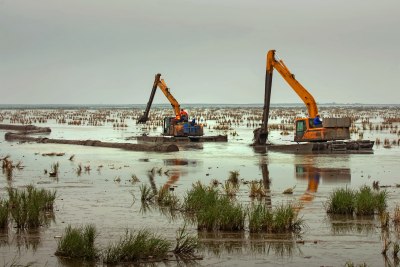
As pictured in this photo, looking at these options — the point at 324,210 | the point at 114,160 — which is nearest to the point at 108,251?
the point at 324,210

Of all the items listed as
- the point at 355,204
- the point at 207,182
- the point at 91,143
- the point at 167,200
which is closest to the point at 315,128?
the point at 91,143

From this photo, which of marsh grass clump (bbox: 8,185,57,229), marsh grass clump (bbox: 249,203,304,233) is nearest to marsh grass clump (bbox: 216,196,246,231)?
marsh grass clump (bbox: 249,203,304,233)

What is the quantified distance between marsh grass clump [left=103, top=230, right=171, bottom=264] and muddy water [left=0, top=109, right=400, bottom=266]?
1.83ft

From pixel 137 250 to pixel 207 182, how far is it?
1089 centimetres

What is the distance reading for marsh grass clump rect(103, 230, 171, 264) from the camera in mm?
10031

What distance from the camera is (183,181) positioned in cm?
2139

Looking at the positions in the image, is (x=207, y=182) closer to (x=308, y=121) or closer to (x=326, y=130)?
(x=326, y=130)

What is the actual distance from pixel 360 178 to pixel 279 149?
12820 millimetres

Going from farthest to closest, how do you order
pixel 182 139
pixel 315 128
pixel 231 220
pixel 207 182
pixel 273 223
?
pixel 182 139, pixel 315 128, pixel 207 182, pixel 231 220, pixel 273 223

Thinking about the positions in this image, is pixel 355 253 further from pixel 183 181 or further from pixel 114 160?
pixel 114 160

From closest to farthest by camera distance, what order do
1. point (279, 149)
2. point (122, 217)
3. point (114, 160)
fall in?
point (122, 217) < point (114, 160) < point (279, 149)

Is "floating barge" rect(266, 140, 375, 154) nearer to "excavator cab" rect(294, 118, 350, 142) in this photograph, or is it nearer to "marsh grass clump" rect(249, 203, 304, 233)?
"excavator cab" rect(294, 118, 350, 142)

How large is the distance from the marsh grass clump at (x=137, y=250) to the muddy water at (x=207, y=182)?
56cm

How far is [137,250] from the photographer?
10172 mm
